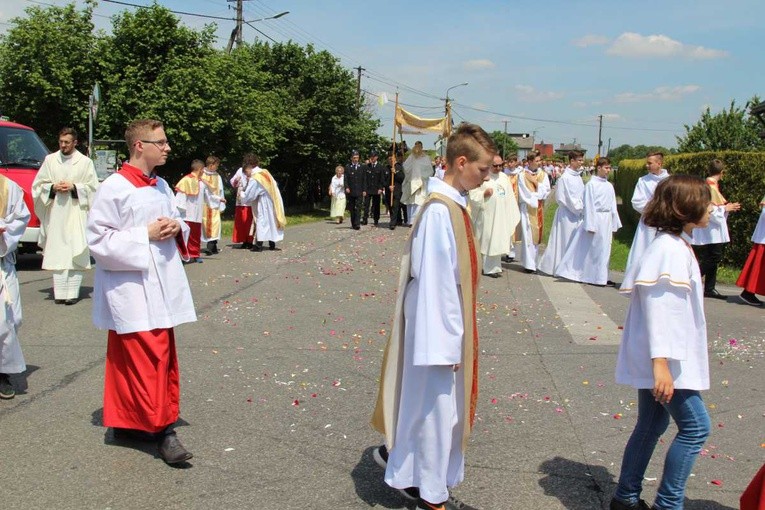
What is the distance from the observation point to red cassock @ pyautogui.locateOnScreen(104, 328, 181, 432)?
4.49 meters

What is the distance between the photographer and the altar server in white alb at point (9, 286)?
18.2ft

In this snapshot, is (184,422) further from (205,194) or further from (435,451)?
(205,194)

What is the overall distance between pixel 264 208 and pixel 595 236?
6.94 meters

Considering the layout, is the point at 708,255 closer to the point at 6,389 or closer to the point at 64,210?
the point at 64,210

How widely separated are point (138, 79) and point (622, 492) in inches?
909

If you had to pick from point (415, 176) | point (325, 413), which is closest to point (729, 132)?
point (415, 176)

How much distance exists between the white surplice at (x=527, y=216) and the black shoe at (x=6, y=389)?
9.57 metres

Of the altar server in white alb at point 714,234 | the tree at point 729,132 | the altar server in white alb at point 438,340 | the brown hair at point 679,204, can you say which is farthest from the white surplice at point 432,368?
the tree at point 729,132

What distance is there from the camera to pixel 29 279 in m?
11.5

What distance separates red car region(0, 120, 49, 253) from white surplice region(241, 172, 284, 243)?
4183 mm

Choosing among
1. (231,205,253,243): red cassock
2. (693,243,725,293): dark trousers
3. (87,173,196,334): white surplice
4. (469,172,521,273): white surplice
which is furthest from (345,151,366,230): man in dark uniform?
(87,173,196,334): white surplice

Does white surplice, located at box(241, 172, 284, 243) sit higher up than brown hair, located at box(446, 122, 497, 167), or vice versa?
brown hair, located at box(446, 122, 497, 167)

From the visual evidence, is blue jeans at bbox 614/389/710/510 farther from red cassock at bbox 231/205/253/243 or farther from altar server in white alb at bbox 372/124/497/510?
red cassock at bbox 231/205/253/243

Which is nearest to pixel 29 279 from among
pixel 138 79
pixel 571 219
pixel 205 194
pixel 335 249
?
pixel 205 194
